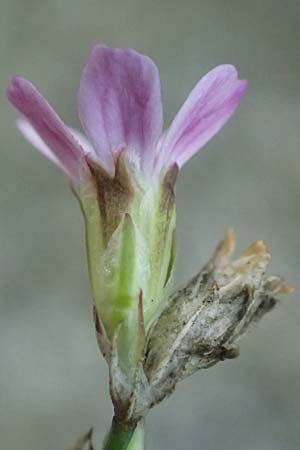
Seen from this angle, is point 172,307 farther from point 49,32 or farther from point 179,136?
point 49,32

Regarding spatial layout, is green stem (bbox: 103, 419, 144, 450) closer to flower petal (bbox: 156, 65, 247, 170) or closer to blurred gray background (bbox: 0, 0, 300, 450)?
flower petal (bbox: 156, 65, 247, 170)

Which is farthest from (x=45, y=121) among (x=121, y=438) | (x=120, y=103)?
(x=121, y=438)

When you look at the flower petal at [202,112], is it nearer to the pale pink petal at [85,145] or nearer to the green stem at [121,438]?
the pale pink petal at [85,145]

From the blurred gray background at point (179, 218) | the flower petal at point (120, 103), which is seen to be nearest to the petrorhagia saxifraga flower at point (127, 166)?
the flower petal at point (120, 103)

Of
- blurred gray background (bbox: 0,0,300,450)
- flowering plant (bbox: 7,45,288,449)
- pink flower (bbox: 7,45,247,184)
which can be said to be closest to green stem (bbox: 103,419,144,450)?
flowering plant (bbox: 7,45,288,449)

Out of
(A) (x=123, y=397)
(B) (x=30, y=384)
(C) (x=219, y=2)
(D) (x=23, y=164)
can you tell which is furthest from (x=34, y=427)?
(A) (x=123, y=397)

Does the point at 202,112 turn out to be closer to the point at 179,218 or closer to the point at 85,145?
the point at 85,145

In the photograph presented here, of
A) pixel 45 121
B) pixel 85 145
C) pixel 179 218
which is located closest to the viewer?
pixel 45 121

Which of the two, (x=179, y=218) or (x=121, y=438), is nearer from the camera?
(x=121, y=438)

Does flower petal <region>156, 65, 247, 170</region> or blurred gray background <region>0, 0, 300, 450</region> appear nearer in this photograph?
flower petal <region>156, 65, 247, 170</region>
